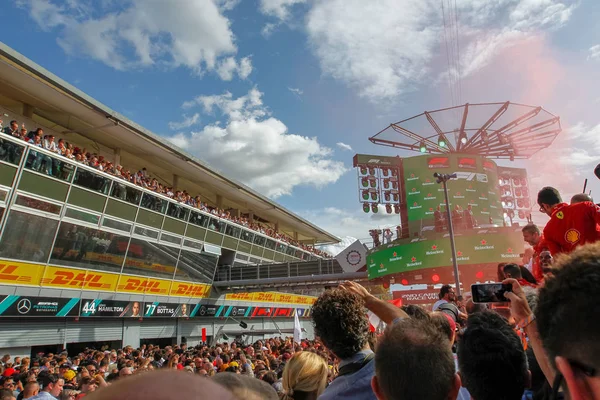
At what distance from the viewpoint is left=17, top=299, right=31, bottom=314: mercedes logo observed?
709 inches

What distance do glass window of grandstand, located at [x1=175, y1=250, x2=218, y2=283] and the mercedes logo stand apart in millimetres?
10042

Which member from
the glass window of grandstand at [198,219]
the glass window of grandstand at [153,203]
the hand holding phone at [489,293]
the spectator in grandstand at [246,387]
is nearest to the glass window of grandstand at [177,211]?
the glass window of grandstand at [153,203]

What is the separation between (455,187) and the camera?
31688 millimetres

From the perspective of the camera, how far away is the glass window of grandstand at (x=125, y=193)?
21688 millimetres

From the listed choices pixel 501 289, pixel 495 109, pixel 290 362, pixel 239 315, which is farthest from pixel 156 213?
pixel 495 109

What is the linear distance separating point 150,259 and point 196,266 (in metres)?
4.67

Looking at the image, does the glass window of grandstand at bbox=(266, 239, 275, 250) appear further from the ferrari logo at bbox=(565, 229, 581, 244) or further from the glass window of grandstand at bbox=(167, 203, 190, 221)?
the ferrari logo at bbox=(565, 229, 581, 244)

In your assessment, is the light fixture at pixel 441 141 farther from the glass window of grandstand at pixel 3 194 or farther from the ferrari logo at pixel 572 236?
the ferrari logo at pixel 572 236

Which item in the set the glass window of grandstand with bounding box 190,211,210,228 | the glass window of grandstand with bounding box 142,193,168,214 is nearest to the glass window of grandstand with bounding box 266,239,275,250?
the glass window of grandstand with bounding box 190,211,210,228

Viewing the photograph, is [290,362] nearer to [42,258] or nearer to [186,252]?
[42,258]

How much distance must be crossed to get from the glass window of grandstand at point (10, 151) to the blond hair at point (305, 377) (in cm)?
1762

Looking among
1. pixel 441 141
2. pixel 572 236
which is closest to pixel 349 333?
pixel 572 236

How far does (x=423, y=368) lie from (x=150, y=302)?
26.5 metres

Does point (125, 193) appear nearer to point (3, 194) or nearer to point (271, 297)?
point (3, 194)
